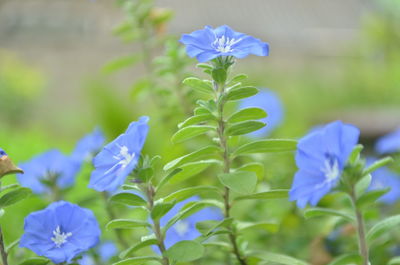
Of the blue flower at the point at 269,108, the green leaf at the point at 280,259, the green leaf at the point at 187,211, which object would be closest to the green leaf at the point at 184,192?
the green leaf at the point at 187,211

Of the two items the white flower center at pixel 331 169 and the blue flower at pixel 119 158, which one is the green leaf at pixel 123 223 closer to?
the blue flower at pixel 119 158

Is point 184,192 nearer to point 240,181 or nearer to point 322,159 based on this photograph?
point 240,181

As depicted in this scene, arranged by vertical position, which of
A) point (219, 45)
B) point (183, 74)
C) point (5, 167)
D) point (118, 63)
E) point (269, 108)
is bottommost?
point (5, 167)

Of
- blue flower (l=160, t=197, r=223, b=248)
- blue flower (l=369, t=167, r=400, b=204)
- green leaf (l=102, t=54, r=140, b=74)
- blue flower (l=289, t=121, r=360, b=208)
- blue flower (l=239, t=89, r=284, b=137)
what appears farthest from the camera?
blue flower (l=239, t=89, r=284, b=137)

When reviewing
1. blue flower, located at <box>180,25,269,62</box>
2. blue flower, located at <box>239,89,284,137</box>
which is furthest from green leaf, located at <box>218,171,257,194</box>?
blue flower, located at <box>239,89,284,137</box>

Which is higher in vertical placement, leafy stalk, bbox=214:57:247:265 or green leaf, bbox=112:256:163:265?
leafy stalk, bbox=214:57:247:265

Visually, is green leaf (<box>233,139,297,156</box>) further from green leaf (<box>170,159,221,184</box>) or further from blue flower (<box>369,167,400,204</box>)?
blue flower (<box>369,167,400,204</box>)

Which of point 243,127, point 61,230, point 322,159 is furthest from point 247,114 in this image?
point 61,230
